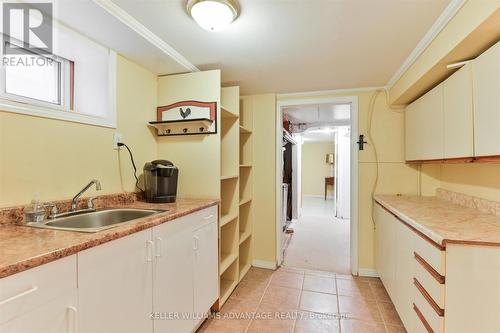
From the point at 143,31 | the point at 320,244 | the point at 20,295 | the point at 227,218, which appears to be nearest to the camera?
the point at 20,295

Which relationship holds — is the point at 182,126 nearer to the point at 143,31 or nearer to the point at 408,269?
the point at 143,31

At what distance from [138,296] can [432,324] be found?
148cm

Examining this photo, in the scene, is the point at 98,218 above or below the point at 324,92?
below

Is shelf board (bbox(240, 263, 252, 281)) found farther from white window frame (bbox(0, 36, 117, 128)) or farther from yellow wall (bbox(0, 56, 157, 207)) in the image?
white window frame (bbox(0, 36, 117, 128))

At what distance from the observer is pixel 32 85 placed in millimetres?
1420

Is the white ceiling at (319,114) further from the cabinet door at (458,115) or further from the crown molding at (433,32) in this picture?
the cabinet door at (458,115)

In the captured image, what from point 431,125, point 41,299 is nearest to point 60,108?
point 41,299

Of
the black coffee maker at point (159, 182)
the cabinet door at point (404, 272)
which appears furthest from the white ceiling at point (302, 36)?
the cabinet door at point (404, 272)

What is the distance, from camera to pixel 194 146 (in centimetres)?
218

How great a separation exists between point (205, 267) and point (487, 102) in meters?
2.02

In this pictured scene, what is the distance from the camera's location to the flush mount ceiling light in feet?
4.22

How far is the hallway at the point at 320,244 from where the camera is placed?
3047mm

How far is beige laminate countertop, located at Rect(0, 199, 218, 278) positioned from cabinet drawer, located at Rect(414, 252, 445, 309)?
1.44 meters

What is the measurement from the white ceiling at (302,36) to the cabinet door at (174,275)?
124cm
